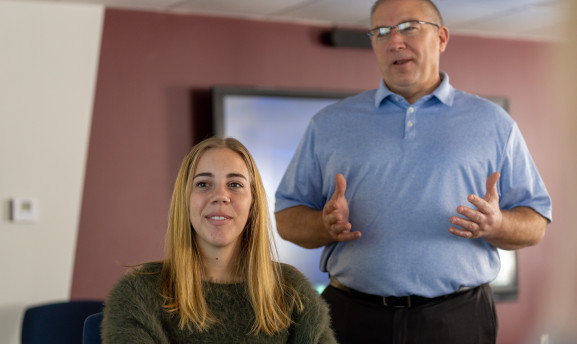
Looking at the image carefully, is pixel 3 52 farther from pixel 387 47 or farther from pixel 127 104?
pixel 387 47

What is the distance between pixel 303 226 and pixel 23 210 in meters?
2.09

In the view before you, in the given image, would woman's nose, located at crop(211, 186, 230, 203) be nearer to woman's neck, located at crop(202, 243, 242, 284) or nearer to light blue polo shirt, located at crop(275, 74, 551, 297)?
woman's neck, located at crop(202, 243, 242, 284)

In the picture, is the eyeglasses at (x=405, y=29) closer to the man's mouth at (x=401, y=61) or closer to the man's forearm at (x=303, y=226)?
the man's mouth at (x=401, y=61)

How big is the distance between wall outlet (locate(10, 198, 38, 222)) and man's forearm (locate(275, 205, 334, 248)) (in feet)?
6.35

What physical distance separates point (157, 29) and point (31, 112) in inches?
33.9

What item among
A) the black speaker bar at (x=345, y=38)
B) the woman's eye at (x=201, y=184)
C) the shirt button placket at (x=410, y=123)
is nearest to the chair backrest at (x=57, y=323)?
the woman's eye at (x=201, y=184)

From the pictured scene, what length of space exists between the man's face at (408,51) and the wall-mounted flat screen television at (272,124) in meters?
2.12

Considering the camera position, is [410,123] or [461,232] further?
[410,123]

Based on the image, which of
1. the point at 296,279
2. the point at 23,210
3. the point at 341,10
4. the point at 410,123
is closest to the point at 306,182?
the point at 410,123

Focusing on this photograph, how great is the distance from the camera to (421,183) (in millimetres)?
2148

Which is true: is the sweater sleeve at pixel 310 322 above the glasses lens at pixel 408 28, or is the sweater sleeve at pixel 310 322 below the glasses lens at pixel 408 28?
below

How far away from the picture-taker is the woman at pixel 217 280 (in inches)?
68.1

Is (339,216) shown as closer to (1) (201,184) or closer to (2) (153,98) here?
(1) (201,184)

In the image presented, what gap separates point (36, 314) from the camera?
318cm
